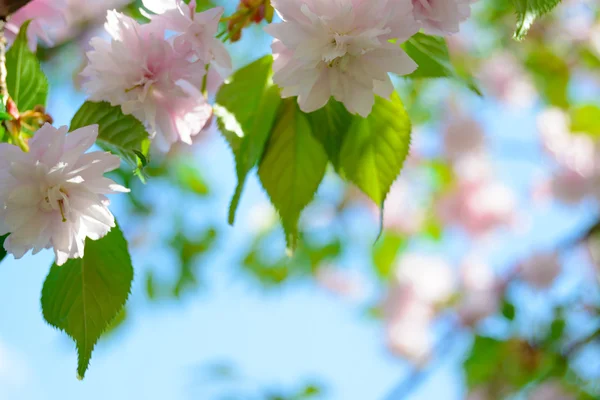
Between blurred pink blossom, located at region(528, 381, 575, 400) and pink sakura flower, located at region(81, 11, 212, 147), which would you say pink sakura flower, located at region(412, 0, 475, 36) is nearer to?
pink sakura flower, located at region(81, 11, 212, 147)

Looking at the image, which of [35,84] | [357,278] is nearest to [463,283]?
[357,278]

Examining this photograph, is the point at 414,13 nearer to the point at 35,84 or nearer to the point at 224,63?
the point at 224,63

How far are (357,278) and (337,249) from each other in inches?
42.0

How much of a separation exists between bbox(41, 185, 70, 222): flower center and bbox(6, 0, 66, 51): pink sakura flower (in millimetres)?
207

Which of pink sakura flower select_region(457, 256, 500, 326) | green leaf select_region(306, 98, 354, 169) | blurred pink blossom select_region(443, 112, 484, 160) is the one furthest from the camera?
blurred pink blossom select_region(443, 112, 484, 160)

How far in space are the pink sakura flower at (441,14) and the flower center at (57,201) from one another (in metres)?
0.25

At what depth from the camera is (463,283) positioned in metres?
2.61

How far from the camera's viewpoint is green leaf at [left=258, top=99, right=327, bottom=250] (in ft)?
1.69

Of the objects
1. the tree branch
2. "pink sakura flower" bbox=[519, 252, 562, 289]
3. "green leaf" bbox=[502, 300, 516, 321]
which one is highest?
the tree branch

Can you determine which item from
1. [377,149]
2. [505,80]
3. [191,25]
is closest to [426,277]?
[505,80]

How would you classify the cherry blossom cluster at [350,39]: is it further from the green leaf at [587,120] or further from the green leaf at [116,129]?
the green leaf at [587,120]

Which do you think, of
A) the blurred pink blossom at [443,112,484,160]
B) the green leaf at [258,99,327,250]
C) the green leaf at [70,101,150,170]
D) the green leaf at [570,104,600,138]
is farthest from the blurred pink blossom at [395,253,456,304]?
the green leaf at [70,101,150,170]

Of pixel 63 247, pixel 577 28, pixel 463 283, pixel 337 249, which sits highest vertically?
pixel 63 247

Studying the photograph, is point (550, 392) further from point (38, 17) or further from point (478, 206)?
point (38, 17)
